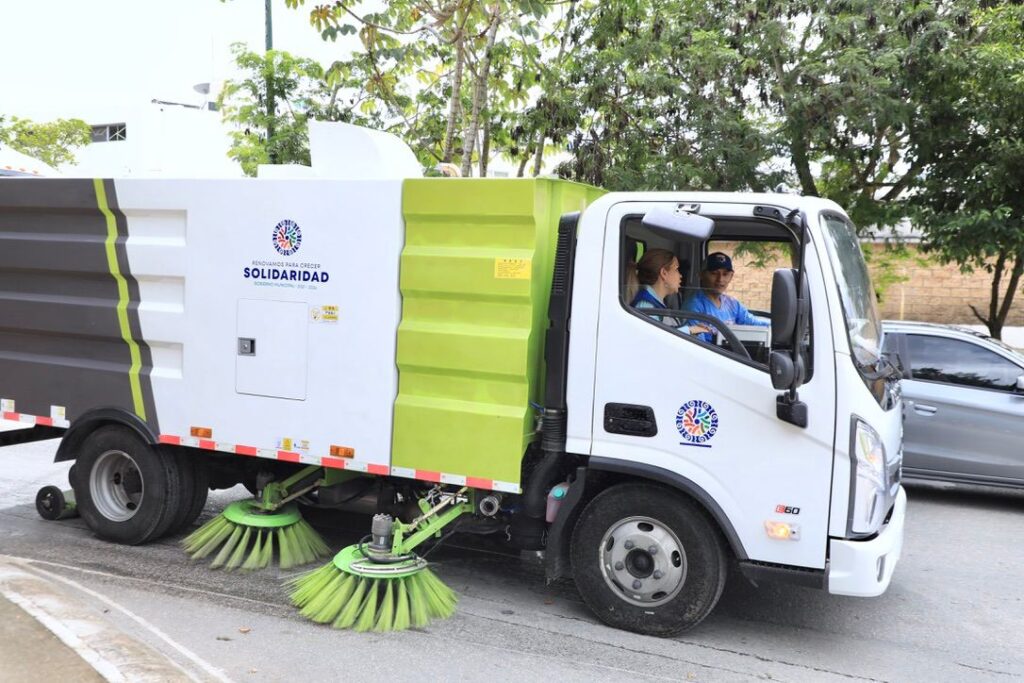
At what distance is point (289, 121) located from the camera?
14586mm

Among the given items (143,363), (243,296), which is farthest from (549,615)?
(143,363)

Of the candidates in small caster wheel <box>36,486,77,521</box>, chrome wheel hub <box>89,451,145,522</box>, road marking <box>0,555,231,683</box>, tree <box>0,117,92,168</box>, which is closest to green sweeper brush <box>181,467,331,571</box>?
chrome wheel hub <box>89,451,145,522</box>

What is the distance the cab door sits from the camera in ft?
14.4

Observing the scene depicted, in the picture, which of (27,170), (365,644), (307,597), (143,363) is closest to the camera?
(365,644)

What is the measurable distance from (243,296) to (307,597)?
180 centimetres

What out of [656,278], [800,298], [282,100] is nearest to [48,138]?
[282,100]

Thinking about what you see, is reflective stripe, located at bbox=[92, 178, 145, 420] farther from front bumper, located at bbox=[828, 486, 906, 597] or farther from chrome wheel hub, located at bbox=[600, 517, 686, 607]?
front bumper, located at bbox=[828, 486, 906, 597]

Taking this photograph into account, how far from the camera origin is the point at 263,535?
227 inches

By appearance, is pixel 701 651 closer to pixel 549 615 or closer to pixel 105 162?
pixel 549 615

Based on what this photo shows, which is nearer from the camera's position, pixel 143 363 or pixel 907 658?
pixel 907 658

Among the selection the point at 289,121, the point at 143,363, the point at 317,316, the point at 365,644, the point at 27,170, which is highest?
the point at 289,121

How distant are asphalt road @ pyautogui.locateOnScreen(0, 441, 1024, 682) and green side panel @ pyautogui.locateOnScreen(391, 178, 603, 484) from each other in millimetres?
904

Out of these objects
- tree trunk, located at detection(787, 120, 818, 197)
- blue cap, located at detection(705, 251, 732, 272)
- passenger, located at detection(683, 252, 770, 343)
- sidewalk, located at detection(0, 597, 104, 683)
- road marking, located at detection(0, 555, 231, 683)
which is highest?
tree trunk, located at detection(787, 120, 818, 197)

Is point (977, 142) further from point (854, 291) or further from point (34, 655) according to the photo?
point (34, 655)
